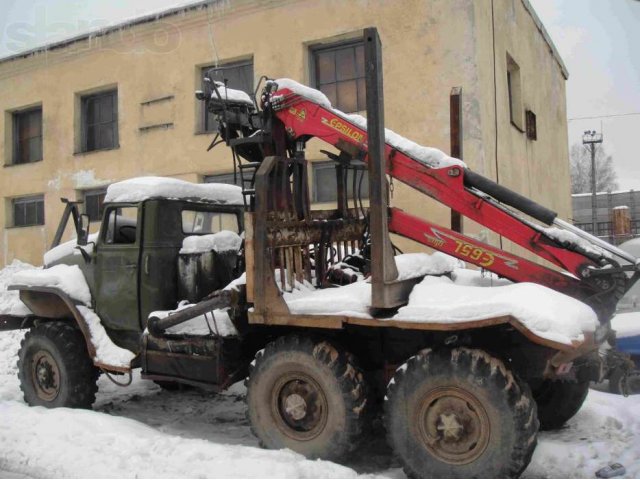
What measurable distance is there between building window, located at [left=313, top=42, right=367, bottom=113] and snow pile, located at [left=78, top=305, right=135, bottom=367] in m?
6.84

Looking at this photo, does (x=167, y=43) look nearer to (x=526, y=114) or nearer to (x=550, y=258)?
(x=526, y=114)

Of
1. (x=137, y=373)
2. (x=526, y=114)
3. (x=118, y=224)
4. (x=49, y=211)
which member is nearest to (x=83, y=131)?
(x=49, y=211)

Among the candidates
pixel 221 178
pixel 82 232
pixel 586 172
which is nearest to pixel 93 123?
pixel 221 178

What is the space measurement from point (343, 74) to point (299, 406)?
26.7ft

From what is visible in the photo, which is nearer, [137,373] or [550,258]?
[550,258]

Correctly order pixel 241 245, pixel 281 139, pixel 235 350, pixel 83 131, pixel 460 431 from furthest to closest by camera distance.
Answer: pixel 83 131, pixel 241 245, pixel 281 139, pixel 235 350, pixel 460 431

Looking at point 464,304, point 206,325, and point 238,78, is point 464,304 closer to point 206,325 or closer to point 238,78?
point 206,325

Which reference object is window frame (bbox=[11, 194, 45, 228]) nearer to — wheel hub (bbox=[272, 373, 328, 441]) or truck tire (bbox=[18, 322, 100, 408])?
truck tire (bbox=[18, 322, 100, 408])

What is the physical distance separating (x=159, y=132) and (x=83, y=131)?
2638 mm

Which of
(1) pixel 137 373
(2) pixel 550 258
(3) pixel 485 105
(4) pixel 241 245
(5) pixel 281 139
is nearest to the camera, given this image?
(2) pixel 550 258

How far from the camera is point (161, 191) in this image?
589 cm

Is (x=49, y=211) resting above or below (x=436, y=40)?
below

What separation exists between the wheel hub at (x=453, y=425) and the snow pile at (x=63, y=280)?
3727 millimetres

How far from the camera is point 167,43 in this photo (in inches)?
511
